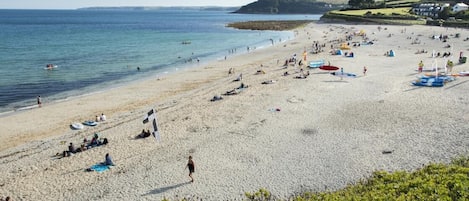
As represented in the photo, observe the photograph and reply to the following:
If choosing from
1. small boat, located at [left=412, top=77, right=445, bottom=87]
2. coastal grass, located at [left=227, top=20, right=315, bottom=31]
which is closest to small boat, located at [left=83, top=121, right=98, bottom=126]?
small boat, located at [left=412, top=77, right=445, bottom=87]

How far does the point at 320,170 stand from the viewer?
55.8 feet

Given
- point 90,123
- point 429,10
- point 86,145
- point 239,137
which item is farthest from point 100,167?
point 429,10

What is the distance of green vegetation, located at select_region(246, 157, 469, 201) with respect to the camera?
10555mm

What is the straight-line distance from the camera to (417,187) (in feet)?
37.9

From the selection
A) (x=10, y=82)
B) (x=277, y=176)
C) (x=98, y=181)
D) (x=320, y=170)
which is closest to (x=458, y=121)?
(x=320, y=170)

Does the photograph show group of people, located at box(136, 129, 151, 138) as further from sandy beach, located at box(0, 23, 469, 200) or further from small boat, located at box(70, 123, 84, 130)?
small boat, located at box(70, 123, 84, 130)

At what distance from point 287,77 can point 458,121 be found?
1729cm

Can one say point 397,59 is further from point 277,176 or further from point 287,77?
point 277,176

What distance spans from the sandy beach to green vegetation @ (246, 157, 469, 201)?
2557mm

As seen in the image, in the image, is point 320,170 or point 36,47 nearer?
point 320,170

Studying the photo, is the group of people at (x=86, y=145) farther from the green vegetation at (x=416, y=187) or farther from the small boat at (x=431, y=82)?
the small boat at (x=431, y=82)

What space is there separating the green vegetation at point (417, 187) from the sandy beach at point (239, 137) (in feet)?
8.39

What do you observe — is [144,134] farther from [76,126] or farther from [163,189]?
[163,189]

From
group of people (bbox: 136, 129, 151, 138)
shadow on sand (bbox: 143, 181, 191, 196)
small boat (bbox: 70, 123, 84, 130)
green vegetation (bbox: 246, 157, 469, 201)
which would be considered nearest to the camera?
green vegetation (bbox: 246, 157, 469, 201)
